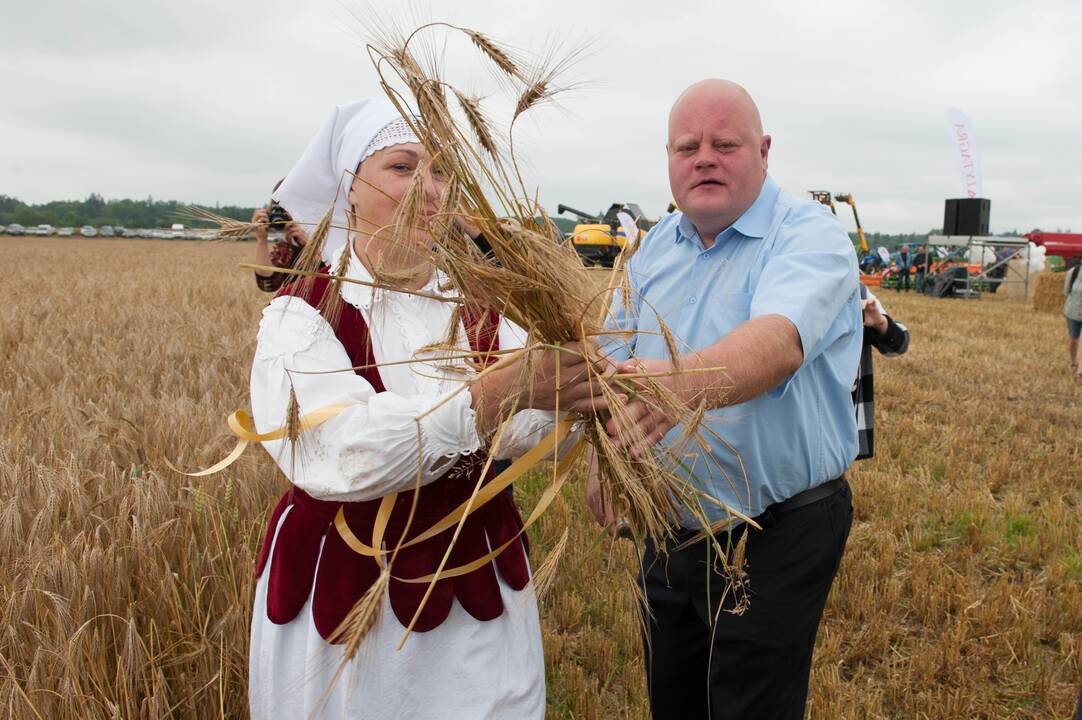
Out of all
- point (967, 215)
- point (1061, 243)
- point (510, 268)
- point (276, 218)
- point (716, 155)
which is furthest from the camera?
point (967, 215)

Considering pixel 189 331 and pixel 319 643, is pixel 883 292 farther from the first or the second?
pixel 319 643

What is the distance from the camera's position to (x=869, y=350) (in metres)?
2.49

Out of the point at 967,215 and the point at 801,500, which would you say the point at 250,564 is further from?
the point at 967,215

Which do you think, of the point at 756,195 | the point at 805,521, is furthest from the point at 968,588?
the point at 756,195

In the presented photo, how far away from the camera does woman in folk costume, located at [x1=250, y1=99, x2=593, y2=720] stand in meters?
1.28

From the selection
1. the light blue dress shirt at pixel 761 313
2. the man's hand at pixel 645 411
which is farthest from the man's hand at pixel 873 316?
the man's hand at pixel 645 411

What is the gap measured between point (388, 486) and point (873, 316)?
5.82 ft

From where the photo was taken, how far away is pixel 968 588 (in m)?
3.25

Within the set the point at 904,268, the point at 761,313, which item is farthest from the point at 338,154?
the point at 904,268

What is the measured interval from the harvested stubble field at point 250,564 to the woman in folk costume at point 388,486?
1.52ft

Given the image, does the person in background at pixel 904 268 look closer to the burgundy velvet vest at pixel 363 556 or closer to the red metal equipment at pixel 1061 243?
the red metal equipment at pixel 1061 243

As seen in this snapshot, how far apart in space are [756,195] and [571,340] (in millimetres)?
866

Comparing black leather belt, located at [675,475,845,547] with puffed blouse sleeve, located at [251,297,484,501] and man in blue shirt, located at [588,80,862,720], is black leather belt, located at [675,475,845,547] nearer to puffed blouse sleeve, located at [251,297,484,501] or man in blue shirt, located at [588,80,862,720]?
man in blue shirt, located at [588,80,862,720]

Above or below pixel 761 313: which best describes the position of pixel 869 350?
below
